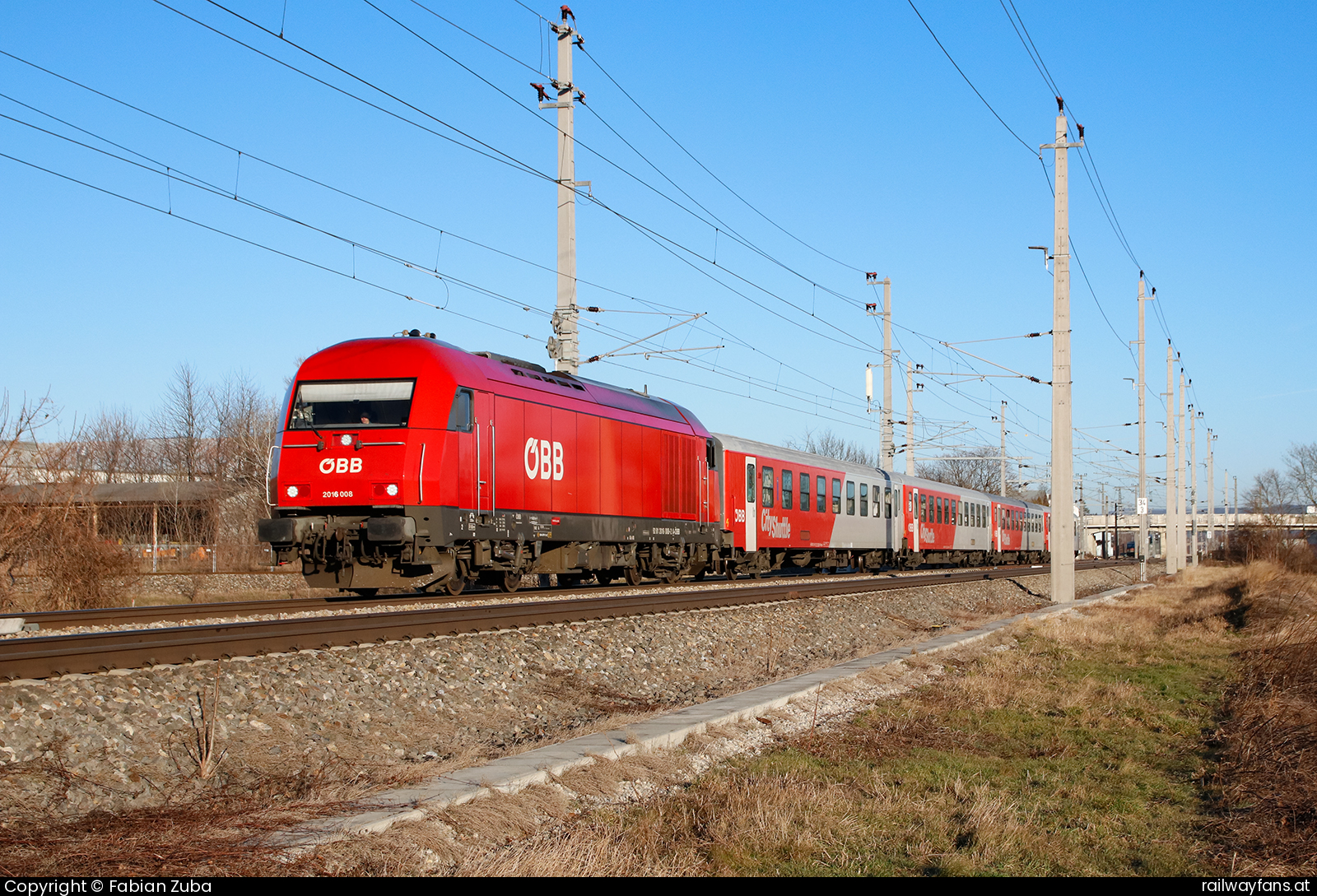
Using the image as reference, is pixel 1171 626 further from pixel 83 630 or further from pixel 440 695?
pixel 83 630

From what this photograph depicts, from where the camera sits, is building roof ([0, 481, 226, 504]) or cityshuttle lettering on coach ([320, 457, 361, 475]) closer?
cityshuttle lettering on coach ([320, 457, 361, 475])

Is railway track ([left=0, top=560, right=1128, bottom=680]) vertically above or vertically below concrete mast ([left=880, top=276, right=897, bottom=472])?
below

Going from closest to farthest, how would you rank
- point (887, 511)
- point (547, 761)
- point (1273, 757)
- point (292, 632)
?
point (547, 761)
point (1273, 757)
point (292, 632)
point (887, 511)

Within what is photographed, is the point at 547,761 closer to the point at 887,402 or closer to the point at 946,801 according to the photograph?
the point at 946,801

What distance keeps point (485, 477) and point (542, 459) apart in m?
2.06

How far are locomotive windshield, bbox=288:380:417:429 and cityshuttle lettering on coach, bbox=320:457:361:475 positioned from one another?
0.52 metres

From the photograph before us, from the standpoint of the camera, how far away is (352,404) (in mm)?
16016

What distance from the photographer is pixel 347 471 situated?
614 inches

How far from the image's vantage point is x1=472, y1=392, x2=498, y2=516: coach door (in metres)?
16.6

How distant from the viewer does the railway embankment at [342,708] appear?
7.05 metres

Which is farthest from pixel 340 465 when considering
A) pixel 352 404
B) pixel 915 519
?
pixel 915 519

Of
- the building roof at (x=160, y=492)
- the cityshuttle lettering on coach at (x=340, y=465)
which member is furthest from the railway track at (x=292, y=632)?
the building roof at (x=160, y=492)

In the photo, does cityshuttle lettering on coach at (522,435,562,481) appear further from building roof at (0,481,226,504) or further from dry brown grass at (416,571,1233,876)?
building roof at (0,481,226,504)

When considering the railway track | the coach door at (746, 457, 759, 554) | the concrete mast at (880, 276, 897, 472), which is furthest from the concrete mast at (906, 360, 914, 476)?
the railway track
